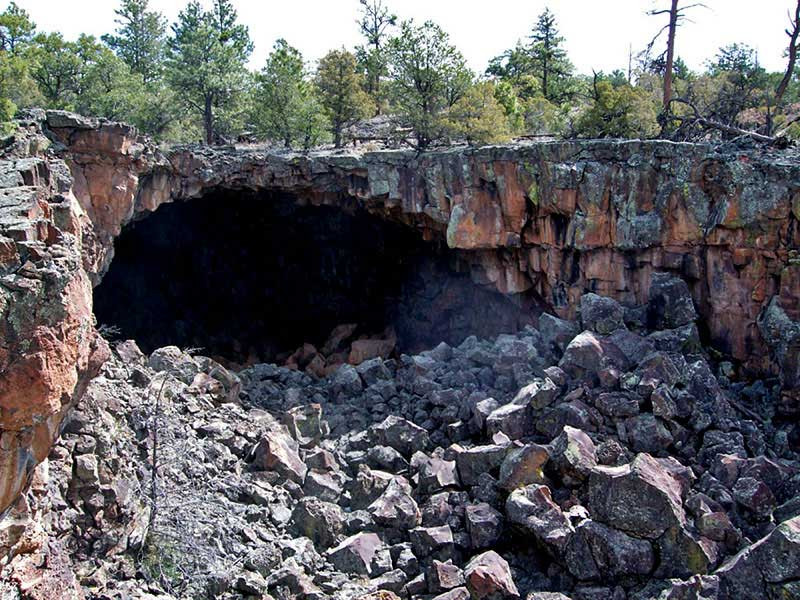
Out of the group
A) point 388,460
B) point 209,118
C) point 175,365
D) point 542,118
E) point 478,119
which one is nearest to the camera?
point 388,460

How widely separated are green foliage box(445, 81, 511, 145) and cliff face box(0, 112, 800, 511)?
0.97 metres

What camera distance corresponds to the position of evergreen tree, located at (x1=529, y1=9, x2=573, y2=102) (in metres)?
34.8

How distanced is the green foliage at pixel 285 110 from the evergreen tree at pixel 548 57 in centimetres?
1568

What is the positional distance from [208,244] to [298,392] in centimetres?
1110

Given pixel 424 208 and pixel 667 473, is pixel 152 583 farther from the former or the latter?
pixel 424 208

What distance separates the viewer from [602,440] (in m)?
13.1

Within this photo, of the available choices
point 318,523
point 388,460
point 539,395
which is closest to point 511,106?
point 539,395

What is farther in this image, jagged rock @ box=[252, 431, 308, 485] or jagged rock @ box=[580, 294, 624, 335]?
jagged rock @ box=[580, 294, 624, 335]

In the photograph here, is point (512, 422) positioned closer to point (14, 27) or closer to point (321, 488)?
point (321, 488)

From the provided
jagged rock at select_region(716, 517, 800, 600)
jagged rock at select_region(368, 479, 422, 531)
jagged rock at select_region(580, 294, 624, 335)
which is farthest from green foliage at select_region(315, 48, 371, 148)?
jagged rock at select_region(716, 517, 800, 600)

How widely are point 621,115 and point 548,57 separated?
1724cm

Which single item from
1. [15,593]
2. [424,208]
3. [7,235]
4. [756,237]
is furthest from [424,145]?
[15,593]

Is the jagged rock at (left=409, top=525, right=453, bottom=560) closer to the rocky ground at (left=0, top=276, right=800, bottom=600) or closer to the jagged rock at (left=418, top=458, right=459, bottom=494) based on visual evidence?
the rocky ground at (left=0, top=276, right=800, bottom=600)

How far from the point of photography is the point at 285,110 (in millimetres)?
22297
